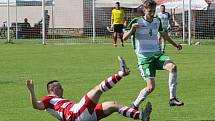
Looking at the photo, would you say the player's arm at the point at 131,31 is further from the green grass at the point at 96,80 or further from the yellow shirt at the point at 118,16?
the yellow shirt at the point at 118,16

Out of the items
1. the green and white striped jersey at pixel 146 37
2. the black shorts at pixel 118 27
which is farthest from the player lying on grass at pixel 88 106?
the black shorts at pixel 118 27

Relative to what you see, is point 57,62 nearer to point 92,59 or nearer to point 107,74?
point 92,59

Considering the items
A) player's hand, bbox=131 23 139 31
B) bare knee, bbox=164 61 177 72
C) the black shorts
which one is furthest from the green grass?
the black shorts

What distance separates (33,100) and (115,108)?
1206 mm

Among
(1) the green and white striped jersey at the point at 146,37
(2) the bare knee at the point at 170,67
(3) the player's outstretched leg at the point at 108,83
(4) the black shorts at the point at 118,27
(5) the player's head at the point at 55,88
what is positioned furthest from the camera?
(4) the black shorts at the point at 118,27

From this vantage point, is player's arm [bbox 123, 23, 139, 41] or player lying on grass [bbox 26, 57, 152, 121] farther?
player's arm [bbox 123, 23, 139, 41]

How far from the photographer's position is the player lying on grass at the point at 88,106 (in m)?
10.0

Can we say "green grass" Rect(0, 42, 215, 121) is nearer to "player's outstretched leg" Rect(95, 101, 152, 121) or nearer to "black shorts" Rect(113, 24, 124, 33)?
"player's outstretched leg" Rect(95, 101, 152, 121)

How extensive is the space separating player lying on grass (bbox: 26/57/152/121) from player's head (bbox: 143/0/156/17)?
267 centimetres

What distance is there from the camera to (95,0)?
44531 mm

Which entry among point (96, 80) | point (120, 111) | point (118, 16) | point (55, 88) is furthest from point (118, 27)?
point (120, 111)

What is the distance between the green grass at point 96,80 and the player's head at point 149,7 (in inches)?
70.5

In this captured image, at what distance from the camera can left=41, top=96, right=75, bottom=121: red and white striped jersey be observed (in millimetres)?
10219

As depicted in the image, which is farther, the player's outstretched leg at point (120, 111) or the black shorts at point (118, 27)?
the black shorts at point (118, 27)
